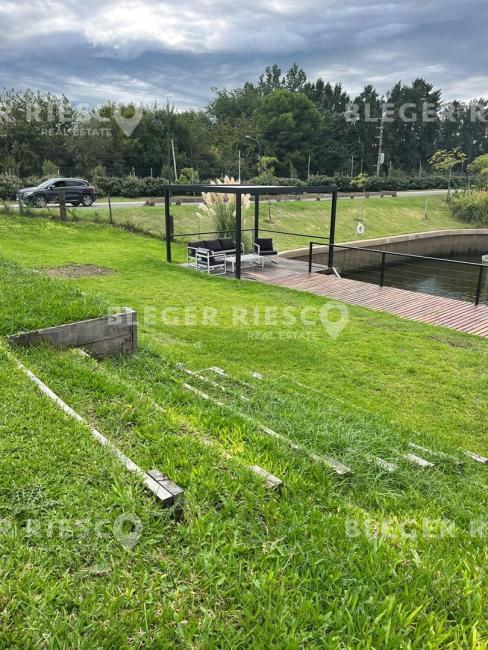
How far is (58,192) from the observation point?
17.6 metres

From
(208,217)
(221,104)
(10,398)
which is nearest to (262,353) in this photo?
(10,398)

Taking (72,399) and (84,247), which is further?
(84,247)

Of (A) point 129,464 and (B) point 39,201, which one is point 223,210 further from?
(A) point 129,464

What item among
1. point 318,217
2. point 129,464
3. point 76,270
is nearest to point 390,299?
point 76,270

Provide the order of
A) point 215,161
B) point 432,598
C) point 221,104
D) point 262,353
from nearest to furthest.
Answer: point 432,598, point 262,353, point 215,161, point 221,104

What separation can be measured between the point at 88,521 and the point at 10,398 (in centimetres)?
120

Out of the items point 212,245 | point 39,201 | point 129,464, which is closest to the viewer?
point 129,464

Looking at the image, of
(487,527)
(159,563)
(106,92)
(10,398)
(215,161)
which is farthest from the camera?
(215,161)

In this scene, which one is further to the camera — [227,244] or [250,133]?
[250,133]

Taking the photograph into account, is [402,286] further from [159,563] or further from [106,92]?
[106,92]

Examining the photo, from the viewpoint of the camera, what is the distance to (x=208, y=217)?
12695 mm

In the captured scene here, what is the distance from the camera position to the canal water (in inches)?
475

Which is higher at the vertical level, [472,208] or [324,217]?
[472,208]

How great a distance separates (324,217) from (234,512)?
21.9 m
